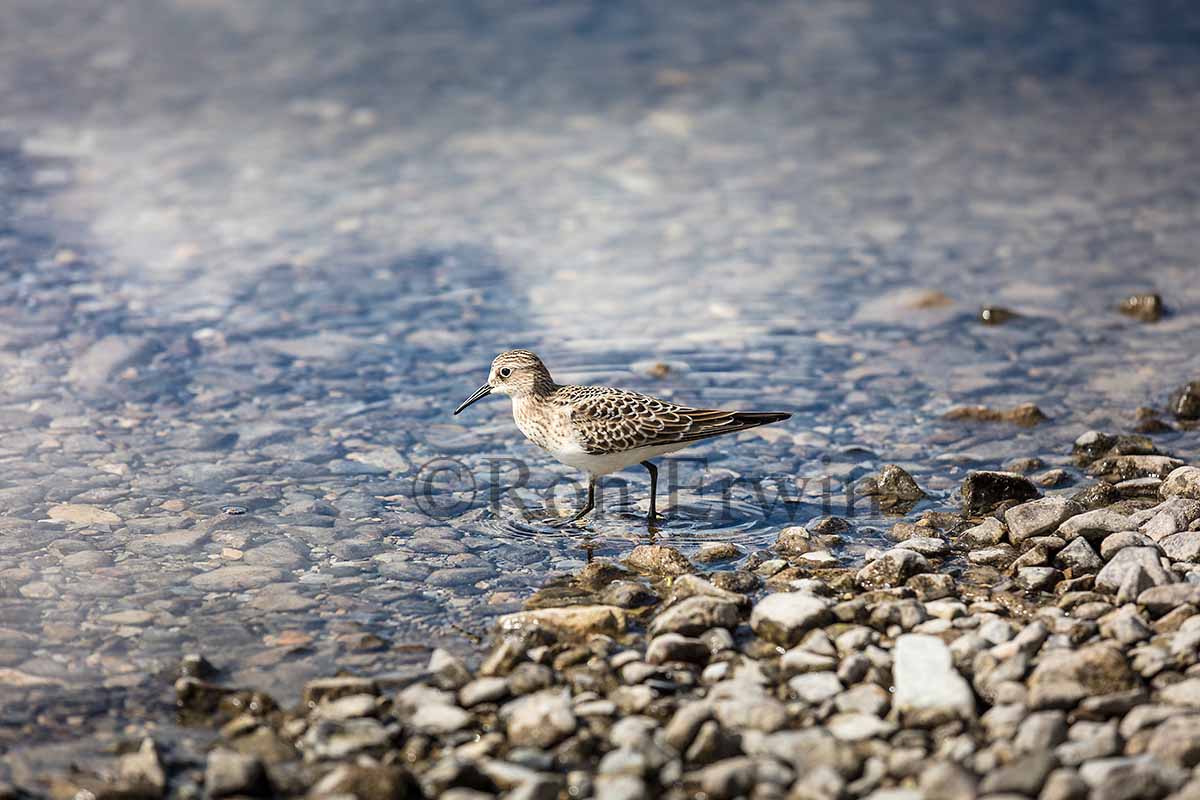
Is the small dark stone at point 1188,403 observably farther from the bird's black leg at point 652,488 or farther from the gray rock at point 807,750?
the gray rock at point 807,750

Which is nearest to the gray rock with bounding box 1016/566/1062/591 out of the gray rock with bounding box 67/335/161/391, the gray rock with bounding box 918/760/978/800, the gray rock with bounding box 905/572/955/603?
the gray rock with bounding box 905/572/955/603

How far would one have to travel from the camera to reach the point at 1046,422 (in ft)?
34.2

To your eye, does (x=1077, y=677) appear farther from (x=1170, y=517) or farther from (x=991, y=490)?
(x=991, y=490)

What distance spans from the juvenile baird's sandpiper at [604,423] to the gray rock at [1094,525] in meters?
1.90

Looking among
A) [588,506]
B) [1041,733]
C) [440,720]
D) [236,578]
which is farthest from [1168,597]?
[236,578]

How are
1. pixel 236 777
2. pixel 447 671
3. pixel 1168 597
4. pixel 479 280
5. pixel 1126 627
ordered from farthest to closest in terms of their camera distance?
pixel 479 280, pixel 1168 597, pixel 447 671, pixel 1126 627, pixel 236 777

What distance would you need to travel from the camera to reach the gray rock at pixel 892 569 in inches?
305

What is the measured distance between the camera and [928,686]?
6.37 m

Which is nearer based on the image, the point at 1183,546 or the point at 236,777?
the point at 236,777

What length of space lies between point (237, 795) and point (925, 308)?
8.71m

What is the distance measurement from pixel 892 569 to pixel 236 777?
12.6ft

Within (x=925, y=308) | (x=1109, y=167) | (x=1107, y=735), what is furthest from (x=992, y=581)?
(x=1109, y=167)

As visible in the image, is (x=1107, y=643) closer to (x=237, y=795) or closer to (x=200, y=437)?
(x=237, y=795)

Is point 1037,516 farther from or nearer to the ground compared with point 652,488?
nearer to the ground
